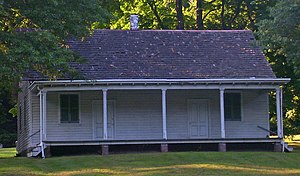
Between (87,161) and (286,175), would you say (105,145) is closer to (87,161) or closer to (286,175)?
(87,161)

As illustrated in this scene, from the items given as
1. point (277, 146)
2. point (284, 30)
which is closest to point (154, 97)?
point (277, 146)

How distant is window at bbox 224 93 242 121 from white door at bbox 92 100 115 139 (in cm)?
546

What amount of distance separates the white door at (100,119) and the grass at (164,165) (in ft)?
14.1

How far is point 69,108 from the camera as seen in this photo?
103 feet

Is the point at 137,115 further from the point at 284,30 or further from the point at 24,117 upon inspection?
the point at 284,30

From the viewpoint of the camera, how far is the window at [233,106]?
32562 millimetres

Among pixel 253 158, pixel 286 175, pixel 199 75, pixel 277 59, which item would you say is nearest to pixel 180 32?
pixel 199 75

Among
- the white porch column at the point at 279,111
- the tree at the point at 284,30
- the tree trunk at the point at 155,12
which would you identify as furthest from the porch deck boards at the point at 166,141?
the tree trunk at the point at 155,12

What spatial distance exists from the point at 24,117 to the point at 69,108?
432 cm

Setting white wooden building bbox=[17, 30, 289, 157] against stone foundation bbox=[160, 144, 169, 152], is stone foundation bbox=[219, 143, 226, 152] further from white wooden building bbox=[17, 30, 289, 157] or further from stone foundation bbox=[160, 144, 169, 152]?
stone foundation bbox=[160, 144, 169, 152]

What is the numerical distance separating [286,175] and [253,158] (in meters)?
4.27

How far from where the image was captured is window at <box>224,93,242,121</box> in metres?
32.6

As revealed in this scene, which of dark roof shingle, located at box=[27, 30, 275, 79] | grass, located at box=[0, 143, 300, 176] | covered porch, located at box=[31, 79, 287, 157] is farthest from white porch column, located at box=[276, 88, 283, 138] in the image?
grass, located at box=[0, 143, 300, 176]

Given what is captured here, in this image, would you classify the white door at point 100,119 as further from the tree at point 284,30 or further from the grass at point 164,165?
the tree at point 284,30
